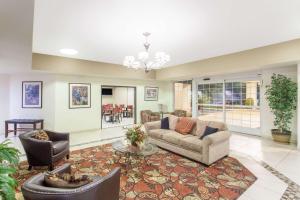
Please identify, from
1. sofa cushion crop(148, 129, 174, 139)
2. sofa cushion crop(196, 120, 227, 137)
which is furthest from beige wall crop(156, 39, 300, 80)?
sofa cushion crop(148, 129, 174, 139)

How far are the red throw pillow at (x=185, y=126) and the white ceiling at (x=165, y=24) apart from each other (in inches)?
80.0

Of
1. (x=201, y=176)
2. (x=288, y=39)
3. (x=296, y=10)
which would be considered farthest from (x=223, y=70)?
(x=201, y=176)

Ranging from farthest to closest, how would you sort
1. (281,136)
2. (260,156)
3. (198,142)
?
1. (281,136)
2. (260,156)
3. (198,142)

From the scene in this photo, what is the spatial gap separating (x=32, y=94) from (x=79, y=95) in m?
1.67

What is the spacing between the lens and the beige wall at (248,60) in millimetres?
4090

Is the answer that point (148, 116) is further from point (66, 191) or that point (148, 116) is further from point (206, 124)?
point (66, 191)

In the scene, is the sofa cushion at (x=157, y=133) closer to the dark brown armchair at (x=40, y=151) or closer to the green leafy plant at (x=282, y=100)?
the dark brown armchair at (x=40, y=151)

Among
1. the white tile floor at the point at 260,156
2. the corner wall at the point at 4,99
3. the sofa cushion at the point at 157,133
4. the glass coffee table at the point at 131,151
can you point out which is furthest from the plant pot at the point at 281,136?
the corner wall at the point at 4,99

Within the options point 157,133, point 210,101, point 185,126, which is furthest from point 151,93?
point 185,126

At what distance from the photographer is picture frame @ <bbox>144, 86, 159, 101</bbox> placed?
855 cm

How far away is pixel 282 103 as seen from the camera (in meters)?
4.80

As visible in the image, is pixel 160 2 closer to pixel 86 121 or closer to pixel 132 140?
pixel 132 140

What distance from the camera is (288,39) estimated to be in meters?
3.91

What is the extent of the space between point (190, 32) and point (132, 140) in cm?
255
